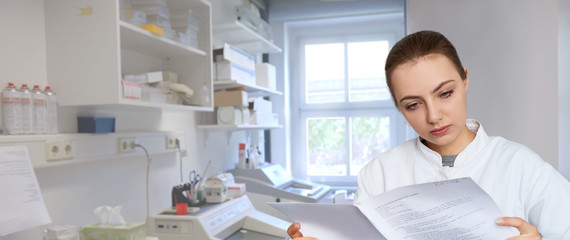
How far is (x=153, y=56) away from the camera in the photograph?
2043 millimetres

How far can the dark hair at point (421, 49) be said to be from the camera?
0.93 metres

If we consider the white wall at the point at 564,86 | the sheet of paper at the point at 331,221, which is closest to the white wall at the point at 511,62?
the white wall at the point at 564,86

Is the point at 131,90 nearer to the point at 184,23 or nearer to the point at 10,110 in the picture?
the point at 10,110

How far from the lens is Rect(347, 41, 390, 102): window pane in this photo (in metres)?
3.97

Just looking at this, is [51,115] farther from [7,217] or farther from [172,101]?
[172,101]

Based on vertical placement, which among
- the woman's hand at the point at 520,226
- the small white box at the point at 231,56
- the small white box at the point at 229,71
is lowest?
the woman's hand at the point at 520,226

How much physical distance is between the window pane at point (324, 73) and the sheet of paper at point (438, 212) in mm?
3334

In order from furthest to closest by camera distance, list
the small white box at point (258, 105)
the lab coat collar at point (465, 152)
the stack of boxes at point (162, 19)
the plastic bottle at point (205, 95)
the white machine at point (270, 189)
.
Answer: the small white box at point (258, 105)
the white machine at point (270, 189)
the plastic bottle at point (205, 95)
the stack of boxes at point (162, 19)
the lab coat collar at point (465, 152)

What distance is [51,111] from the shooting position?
1432mm

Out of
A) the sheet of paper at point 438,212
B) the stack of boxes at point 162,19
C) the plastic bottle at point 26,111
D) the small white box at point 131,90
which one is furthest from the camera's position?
the stack of boxes at point 162,19

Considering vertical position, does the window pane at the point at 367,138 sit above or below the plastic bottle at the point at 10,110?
below

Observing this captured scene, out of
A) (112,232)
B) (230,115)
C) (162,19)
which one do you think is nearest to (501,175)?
(112,232)

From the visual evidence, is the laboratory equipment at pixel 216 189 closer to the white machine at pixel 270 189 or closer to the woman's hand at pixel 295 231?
the white machine at pixel 270 189

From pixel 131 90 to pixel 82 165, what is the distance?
39cm
